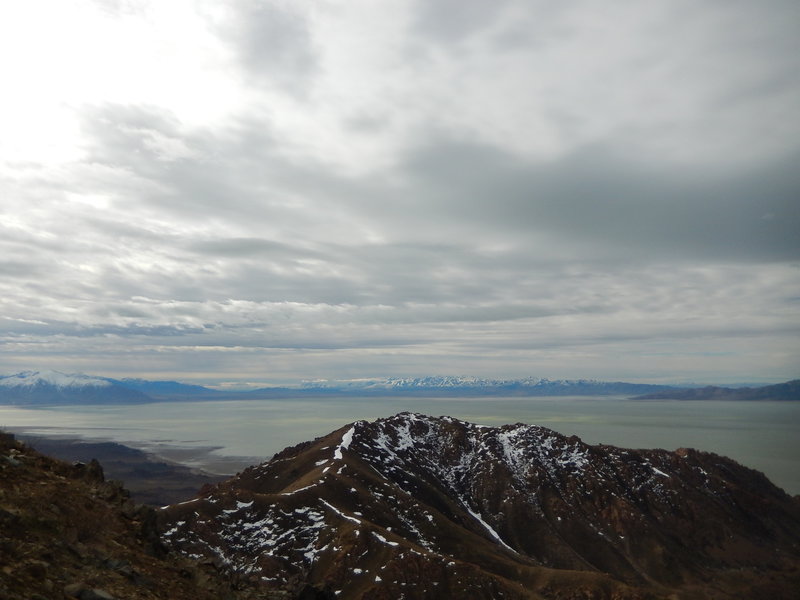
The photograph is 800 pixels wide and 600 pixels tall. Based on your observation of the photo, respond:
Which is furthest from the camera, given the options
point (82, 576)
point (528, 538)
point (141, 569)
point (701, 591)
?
point (528, 538)

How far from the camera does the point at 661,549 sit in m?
190

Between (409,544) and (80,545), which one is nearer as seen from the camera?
(80,545)

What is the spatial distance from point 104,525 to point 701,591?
691 feet

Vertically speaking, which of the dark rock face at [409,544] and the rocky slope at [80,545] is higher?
the rocky slope at [80,545]

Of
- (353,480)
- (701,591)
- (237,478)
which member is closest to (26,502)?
(353,480)

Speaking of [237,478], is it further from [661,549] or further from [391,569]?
[661,549]

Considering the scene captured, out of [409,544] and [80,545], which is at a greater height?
[80,545]

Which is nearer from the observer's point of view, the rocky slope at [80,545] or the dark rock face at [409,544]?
the rocky slope at [80,545]

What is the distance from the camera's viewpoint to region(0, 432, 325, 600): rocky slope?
44.0ft

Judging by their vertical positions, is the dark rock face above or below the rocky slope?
below

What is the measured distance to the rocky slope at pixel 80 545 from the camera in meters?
13.4

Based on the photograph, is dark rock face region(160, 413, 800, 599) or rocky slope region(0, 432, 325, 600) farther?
dark rock face region(160, 413, 800, 599)

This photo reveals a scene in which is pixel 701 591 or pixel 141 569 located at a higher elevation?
pixel 141 569

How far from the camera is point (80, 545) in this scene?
53.2ft
